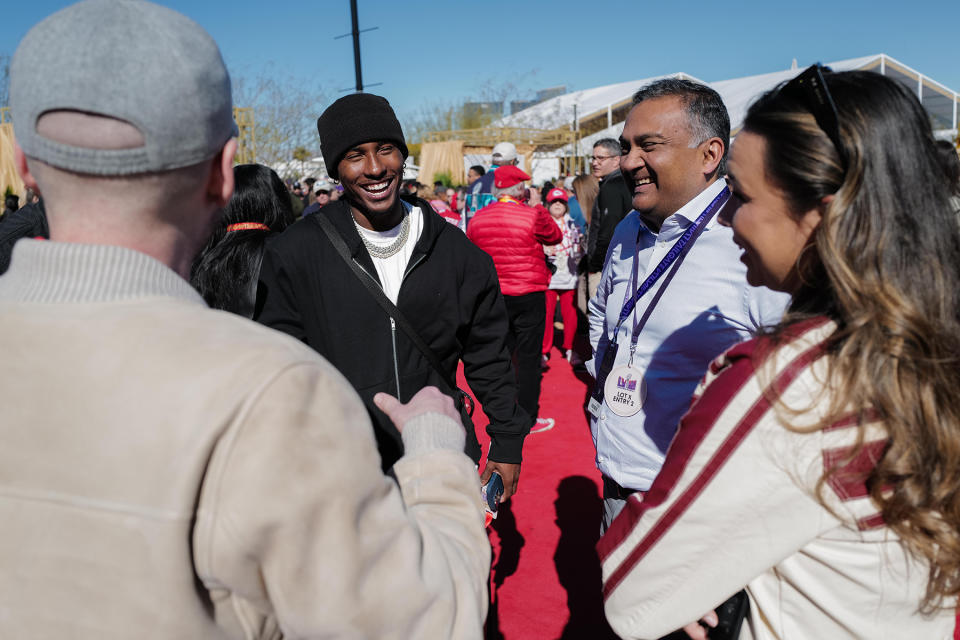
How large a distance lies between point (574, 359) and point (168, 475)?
7.88m

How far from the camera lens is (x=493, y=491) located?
271 cm

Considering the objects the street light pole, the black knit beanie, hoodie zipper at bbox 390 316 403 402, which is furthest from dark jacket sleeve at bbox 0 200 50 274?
the street light pole

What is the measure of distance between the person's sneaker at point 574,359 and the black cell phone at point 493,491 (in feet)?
18.3

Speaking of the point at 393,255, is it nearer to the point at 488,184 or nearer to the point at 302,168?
the point at 488,184

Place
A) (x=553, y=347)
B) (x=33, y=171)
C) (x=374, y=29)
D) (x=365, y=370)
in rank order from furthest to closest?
1. (x=374, y=29)
2. (x=553, y=347)
3. (x=365, y=370)
4. (x=33, y=171)

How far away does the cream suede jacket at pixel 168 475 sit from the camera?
81cm

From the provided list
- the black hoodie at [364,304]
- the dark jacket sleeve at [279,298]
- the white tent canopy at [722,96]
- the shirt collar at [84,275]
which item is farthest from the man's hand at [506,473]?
Result: the white tent canopy at [722,96]

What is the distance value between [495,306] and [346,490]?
82.4 inches

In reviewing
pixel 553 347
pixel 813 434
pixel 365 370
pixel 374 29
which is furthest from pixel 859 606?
pixel 374 29

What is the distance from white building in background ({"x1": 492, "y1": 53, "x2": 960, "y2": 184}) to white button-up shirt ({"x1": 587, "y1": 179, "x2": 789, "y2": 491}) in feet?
46.5

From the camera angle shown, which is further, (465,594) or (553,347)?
(553,347)

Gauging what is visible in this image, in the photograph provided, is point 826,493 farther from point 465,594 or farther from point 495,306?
point 495,306

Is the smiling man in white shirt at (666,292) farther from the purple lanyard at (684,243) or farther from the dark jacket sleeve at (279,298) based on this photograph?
the dark jacket sleeve at (279,298)

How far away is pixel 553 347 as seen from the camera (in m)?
9.66
